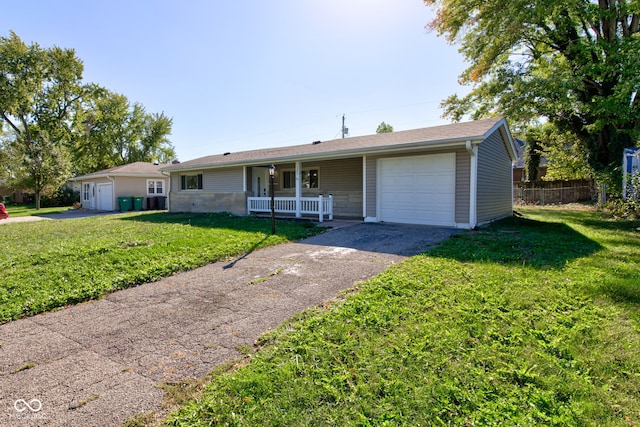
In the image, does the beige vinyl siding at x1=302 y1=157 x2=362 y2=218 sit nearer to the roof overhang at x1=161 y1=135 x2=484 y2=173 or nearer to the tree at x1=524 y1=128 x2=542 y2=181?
the roof overhang at x1=161 y1=135 x2=484 y2=173

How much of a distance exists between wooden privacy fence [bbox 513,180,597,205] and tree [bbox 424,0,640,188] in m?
5.11

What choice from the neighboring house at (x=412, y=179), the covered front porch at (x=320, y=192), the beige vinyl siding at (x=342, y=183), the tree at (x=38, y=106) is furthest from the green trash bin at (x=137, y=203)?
the beige vinyl siding at (x=342, y=183)

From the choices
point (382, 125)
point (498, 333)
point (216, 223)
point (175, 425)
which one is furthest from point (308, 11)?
point (382, 125)

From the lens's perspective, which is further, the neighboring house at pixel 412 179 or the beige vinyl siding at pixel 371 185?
the beige vinyl siding at pixel 371 185

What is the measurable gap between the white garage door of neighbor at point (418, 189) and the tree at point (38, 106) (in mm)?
25083

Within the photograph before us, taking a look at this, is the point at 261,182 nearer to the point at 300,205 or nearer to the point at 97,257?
the point at 300,205

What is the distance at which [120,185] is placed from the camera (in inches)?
883

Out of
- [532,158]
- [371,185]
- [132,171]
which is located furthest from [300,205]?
[532,158]

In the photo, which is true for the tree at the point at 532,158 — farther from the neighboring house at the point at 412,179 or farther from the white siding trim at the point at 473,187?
the white siding trim at the point at 473,187

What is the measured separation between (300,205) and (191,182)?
9009 millimetres

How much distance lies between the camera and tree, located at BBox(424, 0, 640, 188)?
1259 centimetres

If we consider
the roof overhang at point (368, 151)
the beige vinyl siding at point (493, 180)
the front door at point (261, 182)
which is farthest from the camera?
the front door at point (261, 182)

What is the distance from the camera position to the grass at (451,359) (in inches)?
82.9

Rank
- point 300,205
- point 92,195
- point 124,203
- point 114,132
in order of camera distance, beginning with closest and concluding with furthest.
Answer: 1. point 300,205
2. point 124,203
3. point 92,195
4. point 114,132
